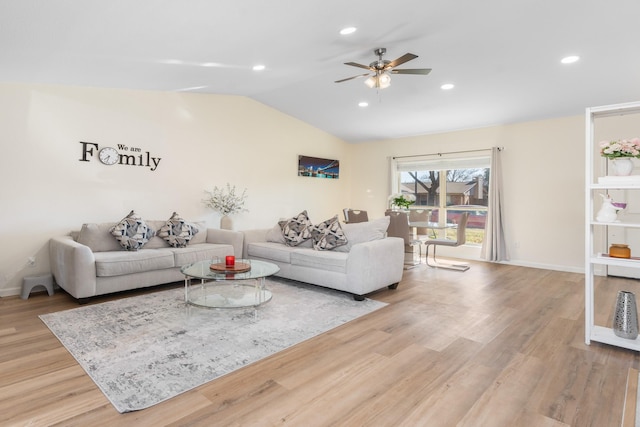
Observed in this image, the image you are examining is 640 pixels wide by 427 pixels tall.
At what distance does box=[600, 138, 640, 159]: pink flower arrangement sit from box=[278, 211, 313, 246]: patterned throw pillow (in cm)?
331

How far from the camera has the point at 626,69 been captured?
4066 millimetres

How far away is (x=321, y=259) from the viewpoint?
4.18 meters

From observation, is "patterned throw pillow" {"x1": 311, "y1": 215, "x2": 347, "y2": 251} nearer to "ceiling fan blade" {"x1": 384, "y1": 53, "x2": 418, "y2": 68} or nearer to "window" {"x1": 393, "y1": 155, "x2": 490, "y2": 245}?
"ceiling fan blade" {"x1": 384, "y1": 53, "x2": 418, "y2": 68}

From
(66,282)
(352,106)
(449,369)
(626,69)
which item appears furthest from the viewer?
(352,106)

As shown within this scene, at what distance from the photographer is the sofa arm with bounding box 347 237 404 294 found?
3848mm

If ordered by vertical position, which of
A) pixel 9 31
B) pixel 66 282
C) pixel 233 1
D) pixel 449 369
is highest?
pixel 233 1

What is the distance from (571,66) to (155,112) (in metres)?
5.51

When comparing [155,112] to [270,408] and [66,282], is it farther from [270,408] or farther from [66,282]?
[270,408]

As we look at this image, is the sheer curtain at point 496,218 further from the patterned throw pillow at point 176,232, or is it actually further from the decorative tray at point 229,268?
the patterned throw pillow at point 176,232

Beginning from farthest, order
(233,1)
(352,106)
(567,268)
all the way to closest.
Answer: (352,106) < (567,268) < (233,1)

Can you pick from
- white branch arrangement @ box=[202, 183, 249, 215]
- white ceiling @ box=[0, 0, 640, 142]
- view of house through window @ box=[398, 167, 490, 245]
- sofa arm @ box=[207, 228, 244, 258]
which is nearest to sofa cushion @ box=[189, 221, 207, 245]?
sofa arm @ box=[207, 228, 244, 258]

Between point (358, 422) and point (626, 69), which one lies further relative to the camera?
point (626, 69)

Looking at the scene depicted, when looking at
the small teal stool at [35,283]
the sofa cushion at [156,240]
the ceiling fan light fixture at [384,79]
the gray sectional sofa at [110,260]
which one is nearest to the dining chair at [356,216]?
the gray sectional sofa at [110,260]

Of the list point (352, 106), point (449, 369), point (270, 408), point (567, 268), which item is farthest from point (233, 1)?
point (567, 268)
